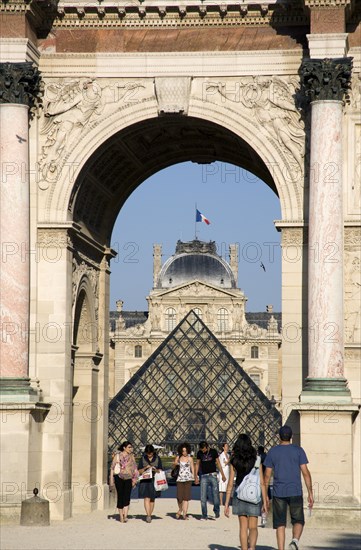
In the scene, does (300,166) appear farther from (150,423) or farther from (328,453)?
(150,423)

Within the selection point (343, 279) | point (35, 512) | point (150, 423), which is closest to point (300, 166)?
point (343, 279)

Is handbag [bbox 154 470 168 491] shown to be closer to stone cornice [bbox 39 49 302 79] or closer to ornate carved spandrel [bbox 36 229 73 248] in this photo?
ornate carved spandrel [bbox 36 229 73 248]

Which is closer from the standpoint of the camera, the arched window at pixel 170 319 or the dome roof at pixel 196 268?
the arched window at pixel 170 319

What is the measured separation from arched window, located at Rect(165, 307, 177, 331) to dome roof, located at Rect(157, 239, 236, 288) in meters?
4.56

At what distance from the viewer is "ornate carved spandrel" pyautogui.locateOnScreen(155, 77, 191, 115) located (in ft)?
105

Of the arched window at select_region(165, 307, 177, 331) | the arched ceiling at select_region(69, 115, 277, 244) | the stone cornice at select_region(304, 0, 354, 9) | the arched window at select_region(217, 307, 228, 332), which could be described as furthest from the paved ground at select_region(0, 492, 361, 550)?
the arched window at select_region(217, 307, 228, 332)

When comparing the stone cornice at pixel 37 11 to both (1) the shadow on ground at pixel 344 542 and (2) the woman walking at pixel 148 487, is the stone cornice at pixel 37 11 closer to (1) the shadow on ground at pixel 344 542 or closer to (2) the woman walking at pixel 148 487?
(2) the woman walking at pixel 148 487

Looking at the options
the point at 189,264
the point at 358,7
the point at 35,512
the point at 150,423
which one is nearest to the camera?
the point at 35,512

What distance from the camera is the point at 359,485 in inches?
1182

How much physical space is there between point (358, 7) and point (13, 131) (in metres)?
8.20

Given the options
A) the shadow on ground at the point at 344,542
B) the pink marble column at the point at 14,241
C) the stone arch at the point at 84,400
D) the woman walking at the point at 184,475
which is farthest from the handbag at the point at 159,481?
the shadow on ground at the point at 344,542

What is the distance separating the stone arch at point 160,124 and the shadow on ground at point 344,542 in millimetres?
7561

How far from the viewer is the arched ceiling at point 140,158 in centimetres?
3275

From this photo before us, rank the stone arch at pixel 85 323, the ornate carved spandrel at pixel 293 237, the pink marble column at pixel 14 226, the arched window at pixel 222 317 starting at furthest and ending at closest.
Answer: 1. the arched window at pixel 222 317
2. the stone arch at pixel 85 323
3. the ornate carved spandrel at pixel 293 237
4. the pink marble column at pixel 14 226
